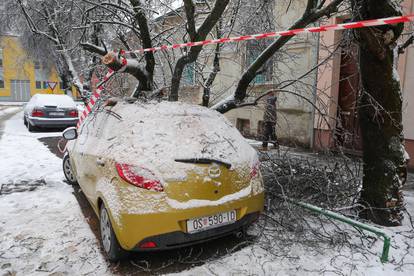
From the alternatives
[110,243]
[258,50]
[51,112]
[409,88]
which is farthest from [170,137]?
[51,112]

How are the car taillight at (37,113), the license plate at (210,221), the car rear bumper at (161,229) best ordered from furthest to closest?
the car taillight at (37,113) → the license plate at (210,221) → the car rear bumper at (161,229)

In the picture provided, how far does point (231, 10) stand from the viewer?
286 inches

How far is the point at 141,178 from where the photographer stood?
282cm

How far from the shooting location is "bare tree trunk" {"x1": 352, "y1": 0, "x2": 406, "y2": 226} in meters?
→ 3.65

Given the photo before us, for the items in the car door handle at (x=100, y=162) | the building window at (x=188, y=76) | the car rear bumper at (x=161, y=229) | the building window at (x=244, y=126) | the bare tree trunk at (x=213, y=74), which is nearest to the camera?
the car rear bumper at (x=161, y=229)

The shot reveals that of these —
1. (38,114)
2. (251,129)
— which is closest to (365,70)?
(251,129)

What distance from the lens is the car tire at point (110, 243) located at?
303 centimetres

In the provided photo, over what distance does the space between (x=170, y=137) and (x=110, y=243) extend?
1196 mm

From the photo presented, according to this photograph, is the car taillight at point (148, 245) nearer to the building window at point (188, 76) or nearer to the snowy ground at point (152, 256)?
the snowy ground at point (152, 256)

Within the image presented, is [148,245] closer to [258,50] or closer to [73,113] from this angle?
[258,50]

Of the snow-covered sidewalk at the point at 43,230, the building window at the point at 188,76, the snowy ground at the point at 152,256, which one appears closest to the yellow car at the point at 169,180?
the snowy ground at the point at 152,256

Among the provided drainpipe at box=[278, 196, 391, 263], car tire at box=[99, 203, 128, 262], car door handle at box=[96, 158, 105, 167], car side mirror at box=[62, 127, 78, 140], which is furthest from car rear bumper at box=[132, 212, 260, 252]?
car side mirror at box=[62, 127, 78, 140]

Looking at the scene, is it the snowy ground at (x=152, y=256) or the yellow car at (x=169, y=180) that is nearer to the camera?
the yellow car at (x=169, y=180)

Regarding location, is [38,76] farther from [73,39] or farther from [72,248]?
[72,248]
